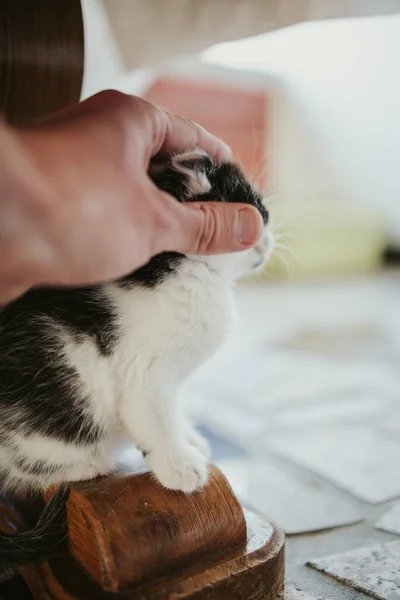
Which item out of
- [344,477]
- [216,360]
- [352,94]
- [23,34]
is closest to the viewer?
[23,34]

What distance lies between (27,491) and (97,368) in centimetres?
21

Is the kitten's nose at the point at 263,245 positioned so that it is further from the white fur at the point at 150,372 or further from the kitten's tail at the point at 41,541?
the kitten's tail at the point at 41,541

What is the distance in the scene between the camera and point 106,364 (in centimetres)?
75

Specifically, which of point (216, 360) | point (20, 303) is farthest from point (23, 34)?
point (216, 360)

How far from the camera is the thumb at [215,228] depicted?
694mm

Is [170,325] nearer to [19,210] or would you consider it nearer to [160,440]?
[160,440]

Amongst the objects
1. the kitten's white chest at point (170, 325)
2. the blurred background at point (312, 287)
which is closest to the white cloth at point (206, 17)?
the blurred background at point (312, 287)

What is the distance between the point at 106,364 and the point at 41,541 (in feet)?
0.72

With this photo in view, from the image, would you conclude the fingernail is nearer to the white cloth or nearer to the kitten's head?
the kitten's head

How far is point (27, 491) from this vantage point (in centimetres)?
82

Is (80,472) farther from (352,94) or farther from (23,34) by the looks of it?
(352,94)

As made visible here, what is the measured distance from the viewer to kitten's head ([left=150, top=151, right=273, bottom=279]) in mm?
769

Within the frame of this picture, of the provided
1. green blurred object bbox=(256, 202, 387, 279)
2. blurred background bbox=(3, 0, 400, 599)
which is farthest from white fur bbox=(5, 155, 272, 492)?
green blurred object bbox=(256, 202, 387, 279)

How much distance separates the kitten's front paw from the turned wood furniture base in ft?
0.04
